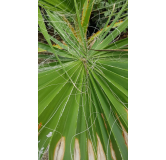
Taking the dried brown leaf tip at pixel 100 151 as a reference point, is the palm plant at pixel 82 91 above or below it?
above

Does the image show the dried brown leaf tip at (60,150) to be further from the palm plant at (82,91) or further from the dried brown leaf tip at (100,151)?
the dried brown leaf tip at (100,151)

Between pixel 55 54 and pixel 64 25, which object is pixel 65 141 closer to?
pixel 55 54

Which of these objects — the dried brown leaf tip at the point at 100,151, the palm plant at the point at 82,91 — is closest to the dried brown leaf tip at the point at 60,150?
the palm plant at the point at 82,91

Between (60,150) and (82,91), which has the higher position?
(82,91)
